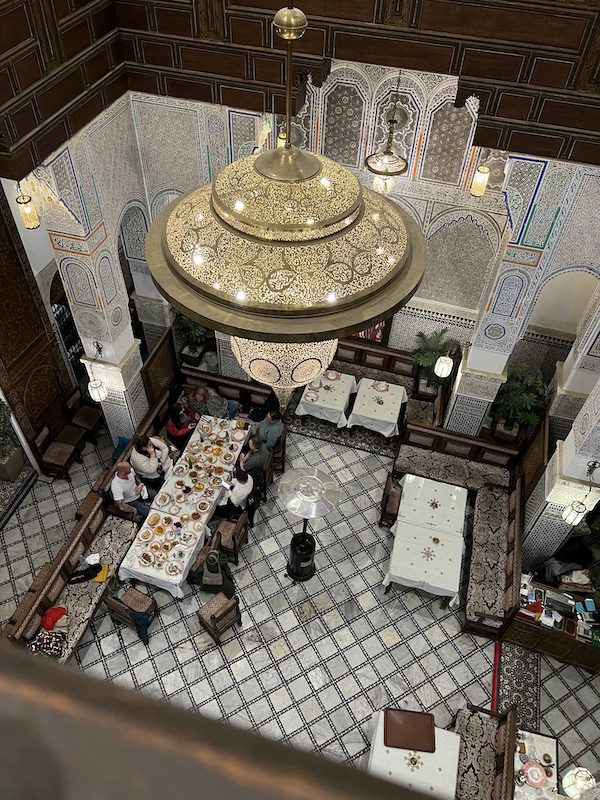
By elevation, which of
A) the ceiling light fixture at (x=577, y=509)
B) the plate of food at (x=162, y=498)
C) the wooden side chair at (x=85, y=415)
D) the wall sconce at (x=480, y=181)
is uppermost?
the wall sconce at (x=480, y=181)

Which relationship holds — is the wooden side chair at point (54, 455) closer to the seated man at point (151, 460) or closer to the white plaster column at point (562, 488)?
the seated man at point (151, 460)

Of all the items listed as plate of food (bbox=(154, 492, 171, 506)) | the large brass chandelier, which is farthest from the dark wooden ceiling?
plate of food (bbox=(154, 492, 171, 506))

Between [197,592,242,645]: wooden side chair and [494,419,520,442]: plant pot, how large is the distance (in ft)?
11.2

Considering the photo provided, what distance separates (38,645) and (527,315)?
16.8 ft

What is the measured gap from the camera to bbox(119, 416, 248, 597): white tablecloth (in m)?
5.54

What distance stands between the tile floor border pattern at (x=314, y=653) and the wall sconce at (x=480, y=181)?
11.7 feet

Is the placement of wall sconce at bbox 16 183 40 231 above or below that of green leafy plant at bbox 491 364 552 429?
above

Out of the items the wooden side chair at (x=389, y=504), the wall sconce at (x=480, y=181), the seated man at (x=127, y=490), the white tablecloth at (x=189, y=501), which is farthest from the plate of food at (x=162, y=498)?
the wall sconce at (x=480, y=181)

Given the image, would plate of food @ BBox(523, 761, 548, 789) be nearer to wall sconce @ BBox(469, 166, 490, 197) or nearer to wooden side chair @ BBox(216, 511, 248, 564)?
wooden side chair @ BBox(216, 511, 248, 564)

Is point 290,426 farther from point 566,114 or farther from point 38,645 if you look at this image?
point 566,114

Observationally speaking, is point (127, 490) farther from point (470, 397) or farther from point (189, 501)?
point (470, 397)

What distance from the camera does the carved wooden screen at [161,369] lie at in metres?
6.78

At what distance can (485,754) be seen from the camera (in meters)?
4.77

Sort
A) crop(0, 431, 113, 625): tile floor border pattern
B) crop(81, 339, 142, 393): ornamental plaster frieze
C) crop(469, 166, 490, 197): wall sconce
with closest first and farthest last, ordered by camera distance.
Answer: crop(469, 166, 490, 197): wall sconce < crop(0, 431, 113, 625): tile floor border pattern < crop(81, 339, 142, 393): ornamental plaster frieze
